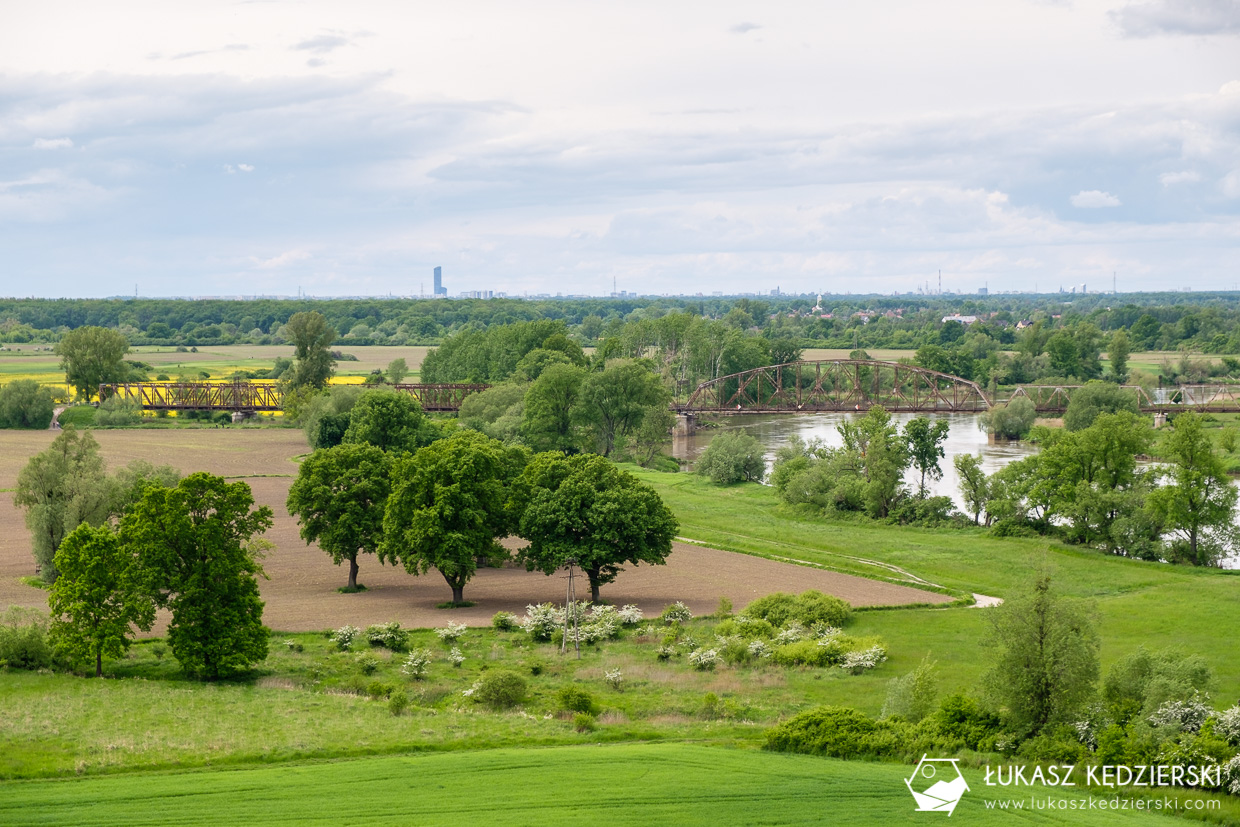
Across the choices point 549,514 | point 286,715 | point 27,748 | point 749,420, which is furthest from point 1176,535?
point 749,420

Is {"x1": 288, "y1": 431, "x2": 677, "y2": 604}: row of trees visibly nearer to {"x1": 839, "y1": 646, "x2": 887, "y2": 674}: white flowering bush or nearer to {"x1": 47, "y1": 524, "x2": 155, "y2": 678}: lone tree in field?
{"x1": 839, "y1": 646, "x2": 887, "y2": 674}: white flowering bush

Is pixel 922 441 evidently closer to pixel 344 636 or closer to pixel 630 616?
pixel 630 616

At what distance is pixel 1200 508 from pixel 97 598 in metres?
50.2

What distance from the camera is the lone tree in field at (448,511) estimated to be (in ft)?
161

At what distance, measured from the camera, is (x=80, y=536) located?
39062 millimetres

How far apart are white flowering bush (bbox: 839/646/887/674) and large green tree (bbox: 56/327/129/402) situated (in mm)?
102390

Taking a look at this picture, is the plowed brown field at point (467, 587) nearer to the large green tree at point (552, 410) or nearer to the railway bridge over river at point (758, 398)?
the large green tree at point (552, 410)

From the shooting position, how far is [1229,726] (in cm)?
2872

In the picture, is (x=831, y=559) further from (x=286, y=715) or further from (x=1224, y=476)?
(x=286, y=715)

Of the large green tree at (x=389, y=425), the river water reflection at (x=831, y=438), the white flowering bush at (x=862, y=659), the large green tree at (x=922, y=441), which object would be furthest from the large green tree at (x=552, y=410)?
the white flowering bush at (x=862, y=659)

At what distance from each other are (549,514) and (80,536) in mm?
17901

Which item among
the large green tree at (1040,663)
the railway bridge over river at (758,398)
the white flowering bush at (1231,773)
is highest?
the railway bridge over river at (758,398)

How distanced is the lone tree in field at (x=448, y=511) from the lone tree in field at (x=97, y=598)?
491 inches

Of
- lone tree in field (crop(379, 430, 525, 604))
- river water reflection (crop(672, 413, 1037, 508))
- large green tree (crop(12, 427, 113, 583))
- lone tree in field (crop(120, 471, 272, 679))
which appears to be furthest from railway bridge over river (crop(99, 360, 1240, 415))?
lone tree in field (crop(120, 471, 272, 679))
